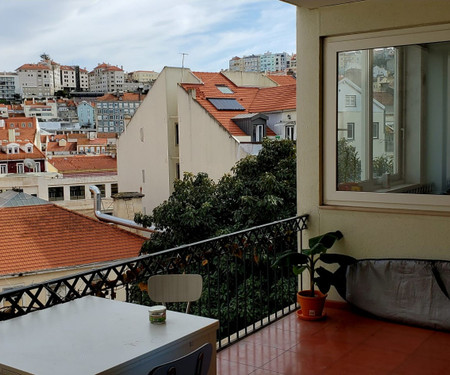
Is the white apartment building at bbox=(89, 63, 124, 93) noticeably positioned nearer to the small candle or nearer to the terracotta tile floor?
the terracotta tile floor

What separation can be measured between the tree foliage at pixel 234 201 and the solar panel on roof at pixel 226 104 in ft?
34.6

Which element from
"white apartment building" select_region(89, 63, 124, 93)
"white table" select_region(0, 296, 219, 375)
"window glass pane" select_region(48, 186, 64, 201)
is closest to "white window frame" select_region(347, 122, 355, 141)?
"white table" select_region(0, 296, 219, 375)

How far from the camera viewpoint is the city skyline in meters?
50.8

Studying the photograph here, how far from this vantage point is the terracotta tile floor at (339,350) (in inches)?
140

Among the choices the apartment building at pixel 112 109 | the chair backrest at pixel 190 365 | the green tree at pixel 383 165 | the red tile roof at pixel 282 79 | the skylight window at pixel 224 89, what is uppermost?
the apartment building at pixel 112 109

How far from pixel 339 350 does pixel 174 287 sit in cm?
144

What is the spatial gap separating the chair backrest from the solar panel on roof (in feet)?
66.7

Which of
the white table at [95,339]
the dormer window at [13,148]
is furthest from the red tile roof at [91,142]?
the white table at [95,339]

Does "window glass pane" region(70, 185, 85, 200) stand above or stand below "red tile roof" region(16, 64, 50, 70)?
below

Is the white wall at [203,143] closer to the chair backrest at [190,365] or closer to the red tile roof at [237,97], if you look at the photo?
the red tile roof at [237,97]

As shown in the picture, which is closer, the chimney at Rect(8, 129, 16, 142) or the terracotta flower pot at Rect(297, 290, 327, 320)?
the terracotta flower pot at Rect(297, 290, 327, 320)

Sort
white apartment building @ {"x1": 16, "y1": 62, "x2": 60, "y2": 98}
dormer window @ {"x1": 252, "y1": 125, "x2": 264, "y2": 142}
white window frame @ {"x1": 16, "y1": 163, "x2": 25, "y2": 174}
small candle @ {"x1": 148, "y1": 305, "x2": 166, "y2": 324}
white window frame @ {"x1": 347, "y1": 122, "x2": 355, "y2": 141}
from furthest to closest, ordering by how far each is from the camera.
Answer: white apartment building @ {"x1": 16, "y1": 62, "x2": 60, "y2": 98}
white window frame @ {"x1": 16, "y1": 163, "x2": 25, "y2": 174}
dormer window @ {"x1": 252, "y1": 125, "x2": 264, "y2": 142}
white window frame @ {"x1": 347, "y1": 122, "x2": 355, "y2": 141}
small candle @ {"x1": 148, "y1": 305, "x2": 166, "y2": 324}

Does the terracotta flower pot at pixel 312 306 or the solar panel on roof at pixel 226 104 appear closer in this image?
the terracotta flower pot at pixel 312 306

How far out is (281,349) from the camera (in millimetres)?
3893
